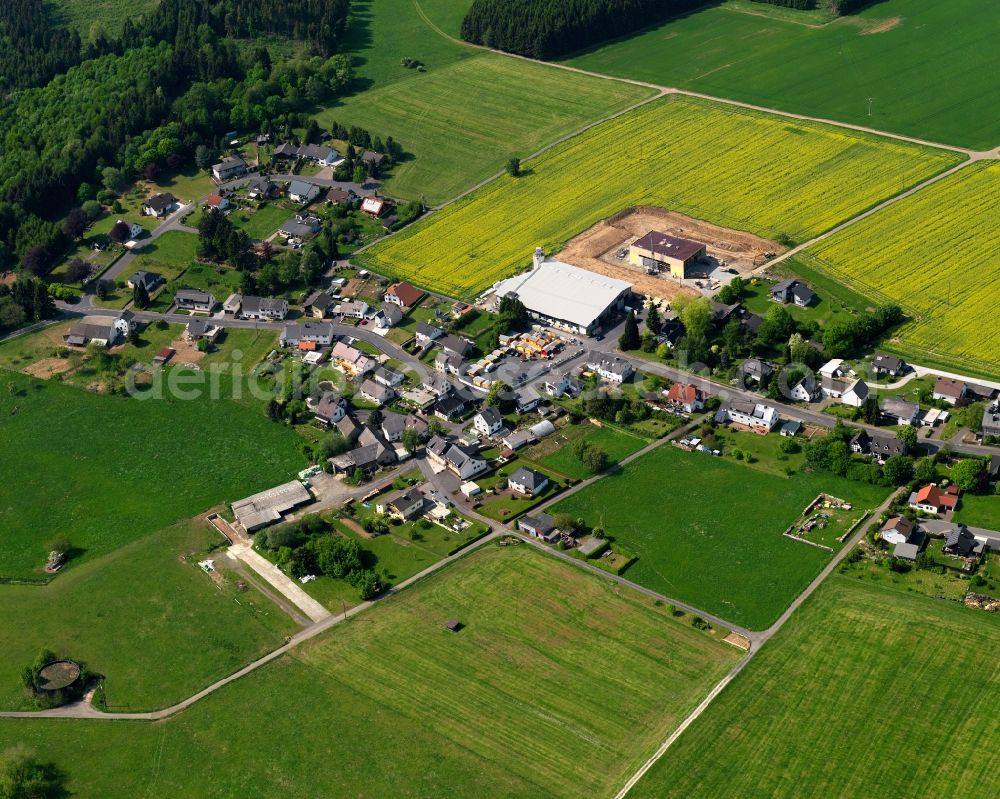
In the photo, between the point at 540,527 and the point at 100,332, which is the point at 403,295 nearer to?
the point at 100,332

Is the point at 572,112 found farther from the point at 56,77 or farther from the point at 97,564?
the point at 97,564

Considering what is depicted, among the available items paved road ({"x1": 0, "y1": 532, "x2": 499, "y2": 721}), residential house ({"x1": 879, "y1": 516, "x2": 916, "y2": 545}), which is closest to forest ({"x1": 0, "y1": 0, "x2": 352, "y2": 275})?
paved road ({"x1": 0, "y1": 532, "x2": 499, "y2": 721})

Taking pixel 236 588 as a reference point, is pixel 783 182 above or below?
above

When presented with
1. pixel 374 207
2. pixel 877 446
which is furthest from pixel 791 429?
pixel 374 207

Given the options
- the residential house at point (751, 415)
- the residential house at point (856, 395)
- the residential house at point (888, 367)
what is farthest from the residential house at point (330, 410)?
the residential house at point (888, 367)

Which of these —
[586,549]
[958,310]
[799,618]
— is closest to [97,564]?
[586,549]

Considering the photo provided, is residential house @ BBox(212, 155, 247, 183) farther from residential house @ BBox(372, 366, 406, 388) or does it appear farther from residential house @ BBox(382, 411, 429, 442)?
residential house @ BBox(382, 411, 429, 442)
